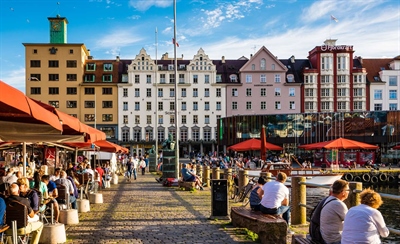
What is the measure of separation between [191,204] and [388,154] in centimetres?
5166

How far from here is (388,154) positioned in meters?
63.8

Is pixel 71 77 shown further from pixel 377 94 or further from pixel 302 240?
pixel 302 240

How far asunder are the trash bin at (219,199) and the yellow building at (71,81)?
69.7 m

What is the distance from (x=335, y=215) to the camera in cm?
768

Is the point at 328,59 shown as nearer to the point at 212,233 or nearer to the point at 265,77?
the point at 265,77

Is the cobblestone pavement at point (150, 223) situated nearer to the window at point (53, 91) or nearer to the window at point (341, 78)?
the window at point (53, 91)

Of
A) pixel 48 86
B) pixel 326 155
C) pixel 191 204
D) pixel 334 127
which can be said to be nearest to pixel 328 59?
pixel 334 127

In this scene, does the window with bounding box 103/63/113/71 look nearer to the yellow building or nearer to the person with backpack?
the yellow building

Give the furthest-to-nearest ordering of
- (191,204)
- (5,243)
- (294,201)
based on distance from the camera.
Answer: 1. (191,204)
2. (294,201)
3. (5,243)

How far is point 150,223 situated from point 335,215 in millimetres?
6666

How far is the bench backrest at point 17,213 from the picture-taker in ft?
27.9

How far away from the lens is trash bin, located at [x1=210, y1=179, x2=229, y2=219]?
44.9 feet

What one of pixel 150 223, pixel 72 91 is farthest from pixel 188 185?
pixel 72 91

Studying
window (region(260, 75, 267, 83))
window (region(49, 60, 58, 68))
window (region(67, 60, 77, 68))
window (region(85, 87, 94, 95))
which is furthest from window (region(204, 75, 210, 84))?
window (region(49, 60, 58, 68))
